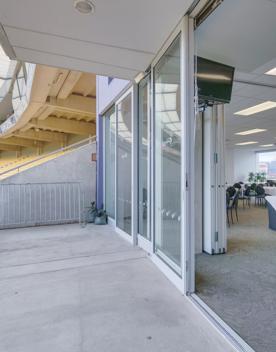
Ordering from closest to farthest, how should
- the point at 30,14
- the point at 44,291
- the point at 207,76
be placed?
the point at 30,14
the point at 44,291
the point at 207,76

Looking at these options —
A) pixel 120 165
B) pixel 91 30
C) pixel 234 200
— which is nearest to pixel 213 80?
pixel 91 30

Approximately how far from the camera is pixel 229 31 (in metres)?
2.73

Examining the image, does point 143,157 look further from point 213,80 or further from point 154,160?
point 213,80

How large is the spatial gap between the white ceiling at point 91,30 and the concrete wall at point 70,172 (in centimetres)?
313

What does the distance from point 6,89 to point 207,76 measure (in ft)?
32.0

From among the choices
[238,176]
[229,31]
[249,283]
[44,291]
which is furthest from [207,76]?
[238,176]

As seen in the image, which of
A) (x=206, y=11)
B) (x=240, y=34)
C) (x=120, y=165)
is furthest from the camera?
(x=120, y=165)

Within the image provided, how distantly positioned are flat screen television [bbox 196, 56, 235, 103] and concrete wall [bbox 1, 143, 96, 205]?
12.6 ft

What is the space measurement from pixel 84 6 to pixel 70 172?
443cm

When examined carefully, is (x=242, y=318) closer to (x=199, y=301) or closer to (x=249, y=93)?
(x=199, y=301)

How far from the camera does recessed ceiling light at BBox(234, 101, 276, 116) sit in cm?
556

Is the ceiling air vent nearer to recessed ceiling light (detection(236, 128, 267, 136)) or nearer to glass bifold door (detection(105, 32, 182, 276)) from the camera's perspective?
glass bifold door (detection(105, 32, 182, 276))

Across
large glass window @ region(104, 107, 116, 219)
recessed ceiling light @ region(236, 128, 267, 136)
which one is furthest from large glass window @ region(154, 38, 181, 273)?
recessed ceiling light @ region(236, 128, 267, 136)

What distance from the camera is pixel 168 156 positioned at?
3031 mm
